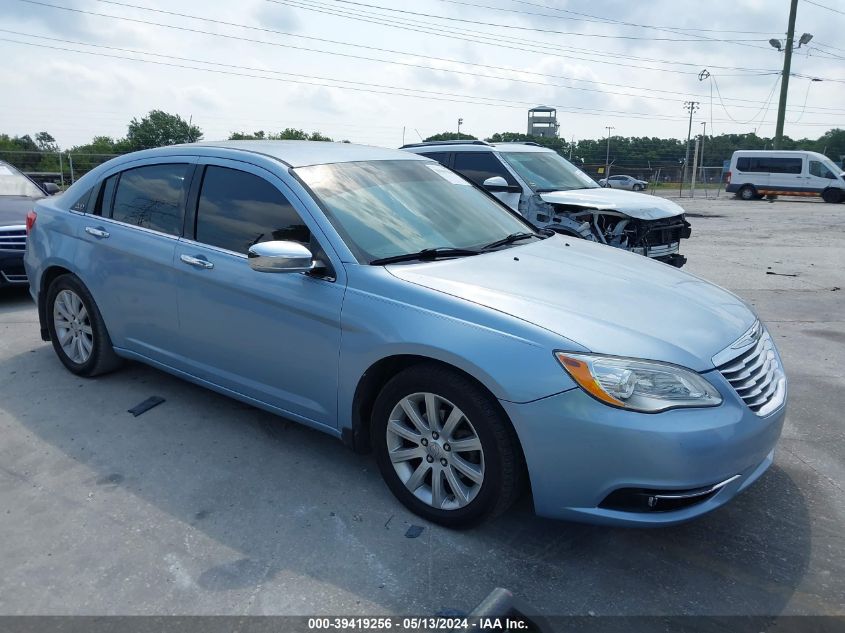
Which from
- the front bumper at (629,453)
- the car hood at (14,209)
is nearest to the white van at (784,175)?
the car hood at (14,209)

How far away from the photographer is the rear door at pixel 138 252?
410cm

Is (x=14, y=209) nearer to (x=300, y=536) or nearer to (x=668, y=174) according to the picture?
(x=300, y=536)

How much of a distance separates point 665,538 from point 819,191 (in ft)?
110

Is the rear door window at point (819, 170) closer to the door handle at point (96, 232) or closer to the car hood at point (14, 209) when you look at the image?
the car hood at point (14, 209)

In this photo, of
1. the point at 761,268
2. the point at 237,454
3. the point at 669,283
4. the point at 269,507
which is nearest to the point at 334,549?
the point at 269,507

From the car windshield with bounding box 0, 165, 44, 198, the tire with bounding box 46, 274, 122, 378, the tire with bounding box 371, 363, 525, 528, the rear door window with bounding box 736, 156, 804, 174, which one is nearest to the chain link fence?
the rear door window with bounding box 736, 156, 804, 174

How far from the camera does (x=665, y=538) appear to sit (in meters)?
3.06

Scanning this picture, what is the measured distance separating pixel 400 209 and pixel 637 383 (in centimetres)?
167

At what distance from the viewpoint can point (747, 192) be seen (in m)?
33.5

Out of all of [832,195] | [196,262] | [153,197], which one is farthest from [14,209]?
[832,195]

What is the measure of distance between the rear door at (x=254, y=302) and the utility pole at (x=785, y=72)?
3885cm

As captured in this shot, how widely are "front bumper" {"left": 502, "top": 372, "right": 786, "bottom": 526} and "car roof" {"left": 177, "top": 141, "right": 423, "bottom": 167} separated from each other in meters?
1.92

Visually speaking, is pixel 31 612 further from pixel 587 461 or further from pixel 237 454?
pixel 587 461

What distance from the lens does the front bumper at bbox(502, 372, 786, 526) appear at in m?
2.55
